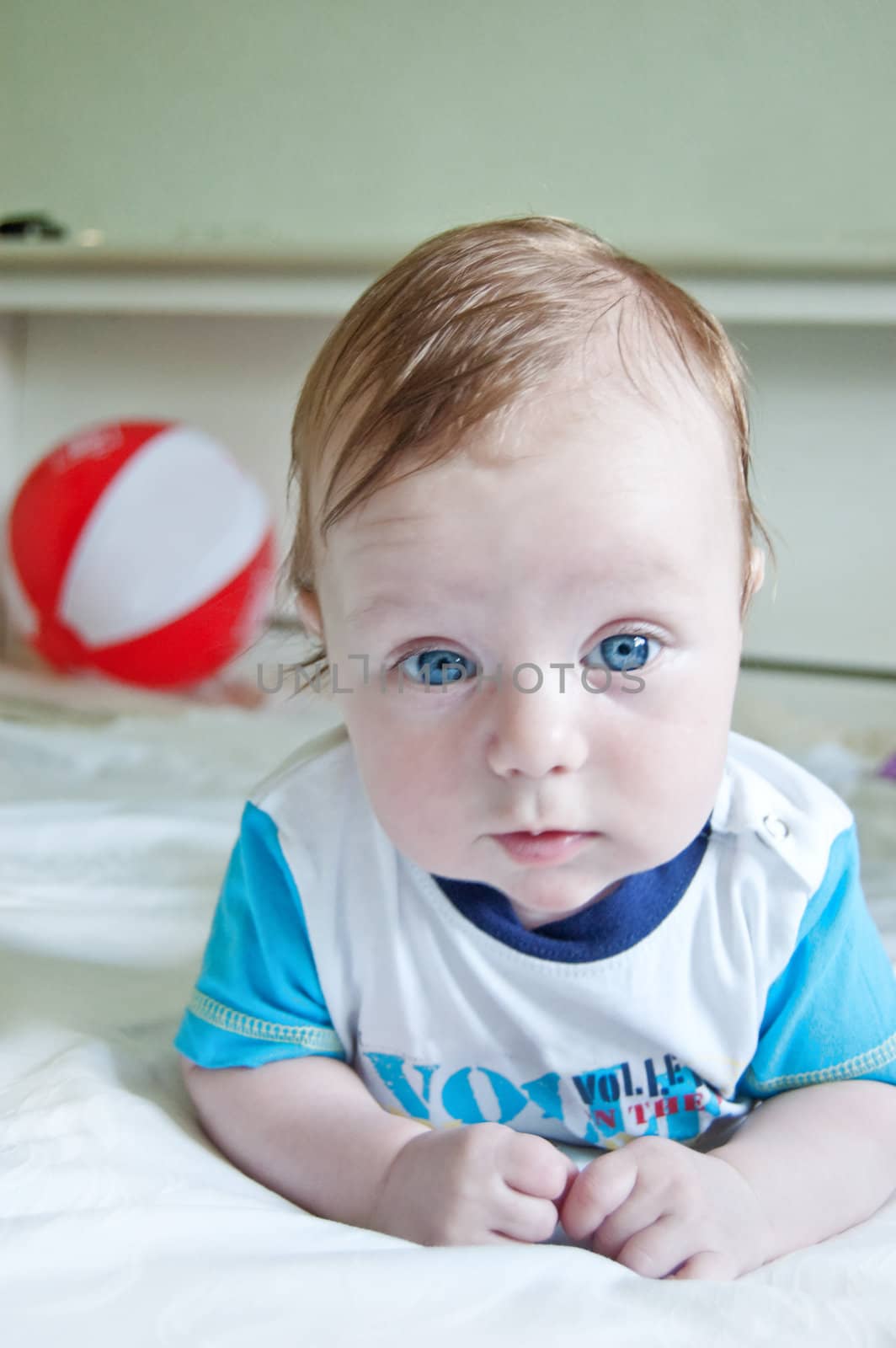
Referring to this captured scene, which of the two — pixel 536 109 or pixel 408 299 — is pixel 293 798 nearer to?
pixel 408 299

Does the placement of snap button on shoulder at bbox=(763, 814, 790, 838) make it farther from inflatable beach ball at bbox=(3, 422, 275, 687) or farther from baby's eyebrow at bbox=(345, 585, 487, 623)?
inflatable beach ball at bbox=(3, 422, 275, 687)

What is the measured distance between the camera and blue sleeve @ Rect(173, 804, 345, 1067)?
61cm

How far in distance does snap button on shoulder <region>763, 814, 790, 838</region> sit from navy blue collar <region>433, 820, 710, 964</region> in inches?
1.3

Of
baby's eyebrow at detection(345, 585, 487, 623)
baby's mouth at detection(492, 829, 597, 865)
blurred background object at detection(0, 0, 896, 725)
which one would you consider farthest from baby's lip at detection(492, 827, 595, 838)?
blurred background object at detection(0, 0, 896, 725)

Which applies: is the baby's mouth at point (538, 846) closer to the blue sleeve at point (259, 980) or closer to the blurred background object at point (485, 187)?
the blue sleeve at point (259, 980)

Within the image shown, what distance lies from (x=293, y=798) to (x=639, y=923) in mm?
199

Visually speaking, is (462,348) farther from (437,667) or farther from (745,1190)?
(745,1190)

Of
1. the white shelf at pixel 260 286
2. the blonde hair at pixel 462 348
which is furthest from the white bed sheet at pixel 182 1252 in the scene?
the white shelf at pixel 260 286

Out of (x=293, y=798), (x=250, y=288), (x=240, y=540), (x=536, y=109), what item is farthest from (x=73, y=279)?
(x=293, y=798)

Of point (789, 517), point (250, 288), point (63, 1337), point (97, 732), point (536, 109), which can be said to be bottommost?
point (97, 732)

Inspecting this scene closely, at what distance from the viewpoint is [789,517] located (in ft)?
7.31

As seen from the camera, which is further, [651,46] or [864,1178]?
[651,46]

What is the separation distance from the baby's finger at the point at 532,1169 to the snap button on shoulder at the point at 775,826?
0.67 ft

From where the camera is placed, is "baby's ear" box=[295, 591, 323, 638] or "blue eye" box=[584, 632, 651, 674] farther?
"baby's ear" box=[295, 591, 323, 638]
